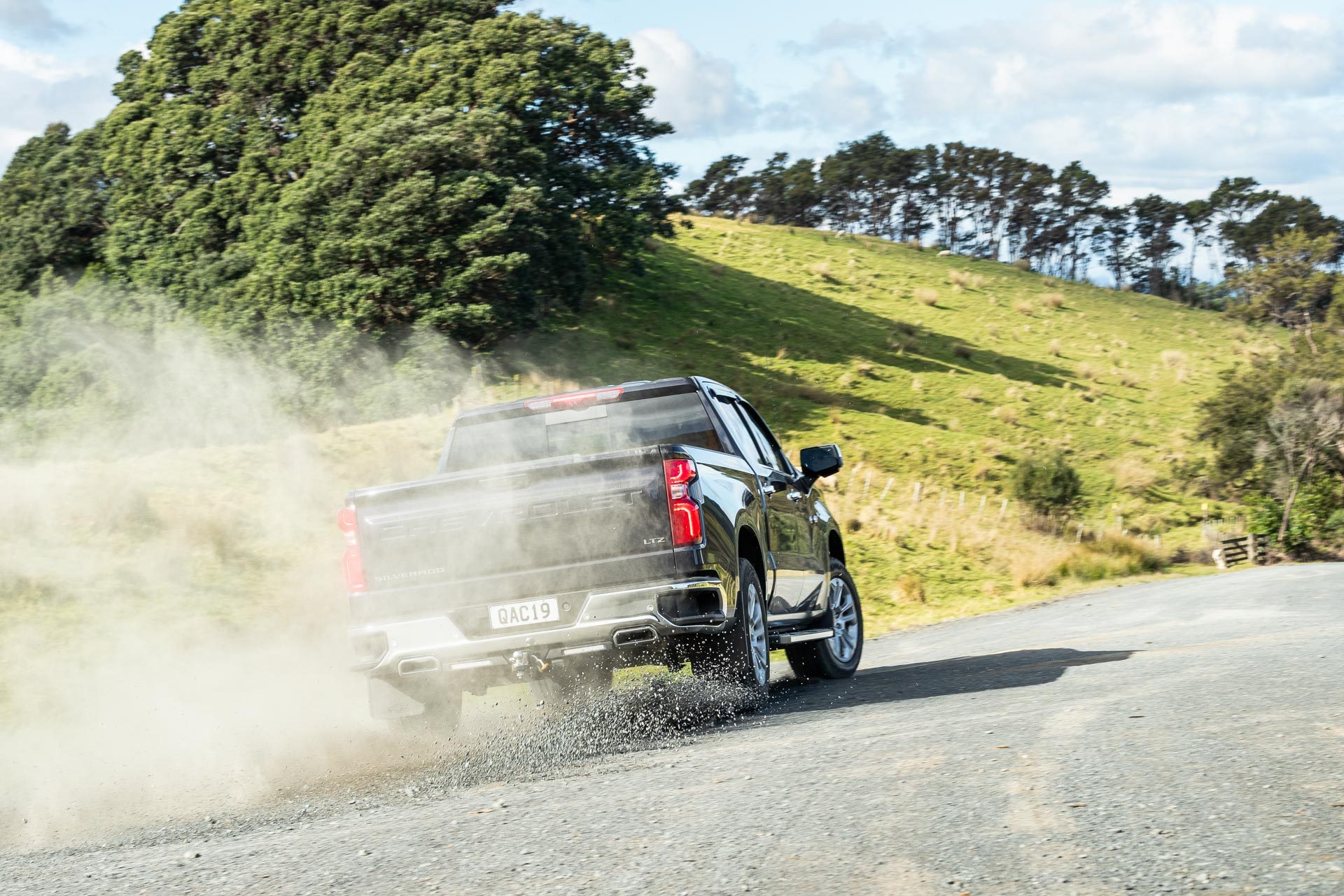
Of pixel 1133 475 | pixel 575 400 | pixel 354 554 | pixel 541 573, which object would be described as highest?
pixel 575 400

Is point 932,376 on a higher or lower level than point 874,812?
higher

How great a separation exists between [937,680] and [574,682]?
3090 millimetres

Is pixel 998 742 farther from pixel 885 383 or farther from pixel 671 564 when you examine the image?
pixel 885 383

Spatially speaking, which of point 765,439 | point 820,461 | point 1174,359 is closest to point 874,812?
point 820,461

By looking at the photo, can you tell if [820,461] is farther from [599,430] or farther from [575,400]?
[575,400]

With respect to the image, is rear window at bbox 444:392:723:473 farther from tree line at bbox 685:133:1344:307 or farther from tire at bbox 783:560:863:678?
tree line at bbox 685:133:1344:307

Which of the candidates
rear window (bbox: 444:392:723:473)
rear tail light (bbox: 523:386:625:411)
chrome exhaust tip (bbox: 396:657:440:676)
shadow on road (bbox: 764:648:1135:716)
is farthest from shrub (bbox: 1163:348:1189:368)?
chrome exhaust tip (bbox: 396:657:440:676)

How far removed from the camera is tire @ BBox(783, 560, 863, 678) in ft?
33.0

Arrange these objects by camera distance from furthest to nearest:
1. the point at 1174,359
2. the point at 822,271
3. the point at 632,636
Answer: the point at 822,271
the point at 1174,359
the point at 632,636

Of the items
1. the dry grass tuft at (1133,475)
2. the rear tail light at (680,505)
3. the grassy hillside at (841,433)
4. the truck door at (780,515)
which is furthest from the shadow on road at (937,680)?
the dry grass tuft at (1133,475)

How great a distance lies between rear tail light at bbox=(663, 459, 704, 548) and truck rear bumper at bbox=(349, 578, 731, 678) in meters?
0.24

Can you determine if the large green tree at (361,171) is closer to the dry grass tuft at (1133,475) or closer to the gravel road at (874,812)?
the dry grass tuft at (1133,475)

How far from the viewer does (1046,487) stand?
33.8 m

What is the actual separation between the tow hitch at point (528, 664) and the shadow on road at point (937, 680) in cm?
161
